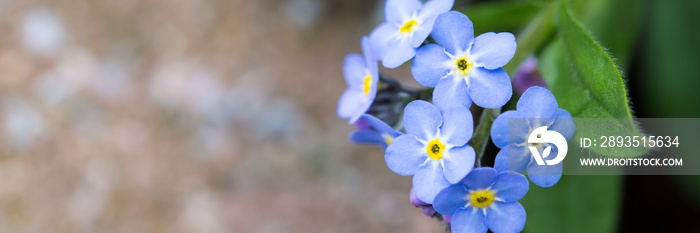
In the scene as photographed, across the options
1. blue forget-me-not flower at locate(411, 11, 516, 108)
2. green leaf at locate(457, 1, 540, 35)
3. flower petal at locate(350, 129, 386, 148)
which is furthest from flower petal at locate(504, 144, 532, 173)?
green leaf at locate(457, 1, 540, 35)

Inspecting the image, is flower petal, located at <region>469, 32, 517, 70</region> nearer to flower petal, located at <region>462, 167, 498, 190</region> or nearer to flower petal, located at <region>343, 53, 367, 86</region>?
flower petal, located at <region>462, 167, 498, 190</region>

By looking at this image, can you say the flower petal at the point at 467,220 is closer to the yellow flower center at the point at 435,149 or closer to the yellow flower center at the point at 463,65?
the yellow flower center at the point at 435,149

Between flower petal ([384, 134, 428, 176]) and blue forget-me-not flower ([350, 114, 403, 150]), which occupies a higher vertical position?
blue forget-me-not flower ([350, 114, 403, 150])

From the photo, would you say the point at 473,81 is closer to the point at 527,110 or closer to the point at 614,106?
the point at 527,110

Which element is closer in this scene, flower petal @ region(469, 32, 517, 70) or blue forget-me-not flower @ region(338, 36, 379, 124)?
flower petal @ region(469, 32, 517, 70)

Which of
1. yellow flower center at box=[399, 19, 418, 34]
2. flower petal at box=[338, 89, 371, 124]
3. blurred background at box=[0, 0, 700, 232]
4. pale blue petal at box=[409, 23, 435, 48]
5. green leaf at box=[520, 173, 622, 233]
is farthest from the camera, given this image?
blurred background at box=[0, 0, 700, 232]

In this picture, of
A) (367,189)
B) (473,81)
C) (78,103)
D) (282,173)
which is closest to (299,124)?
(282,173)

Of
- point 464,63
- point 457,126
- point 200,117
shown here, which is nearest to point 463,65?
point 464,63
